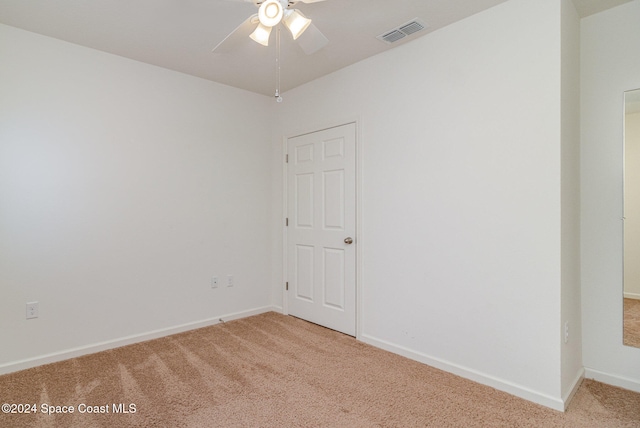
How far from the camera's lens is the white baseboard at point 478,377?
2.02 m

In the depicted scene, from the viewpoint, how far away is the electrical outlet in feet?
8.37

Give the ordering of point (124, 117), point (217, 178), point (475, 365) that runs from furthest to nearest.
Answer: point (217, 178), point (124, 117), point (475, 365)

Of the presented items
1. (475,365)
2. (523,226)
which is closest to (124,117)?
(523,226)

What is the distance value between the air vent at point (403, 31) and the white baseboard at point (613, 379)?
2.74 metres

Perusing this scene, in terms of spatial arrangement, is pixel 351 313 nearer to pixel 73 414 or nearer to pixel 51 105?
pixel 73 414

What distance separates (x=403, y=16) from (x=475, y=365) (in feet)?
8.18

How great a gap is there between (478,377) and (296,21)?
8.37 feet

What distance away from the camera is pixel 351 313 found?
10.4 ft

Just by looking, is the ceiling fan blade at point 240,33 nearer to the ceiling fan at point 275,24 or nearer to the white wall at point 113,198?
the ceiling fan at point 275,24

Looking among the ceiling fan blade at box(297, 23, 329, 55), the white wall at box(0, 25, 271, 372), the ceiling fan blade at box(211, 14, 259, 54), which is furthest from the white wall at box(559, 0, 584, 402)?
the white wall at box(0, 25, 271, 372)

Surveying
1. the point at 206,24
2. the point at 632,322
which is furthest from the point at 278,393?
the point at 206,24

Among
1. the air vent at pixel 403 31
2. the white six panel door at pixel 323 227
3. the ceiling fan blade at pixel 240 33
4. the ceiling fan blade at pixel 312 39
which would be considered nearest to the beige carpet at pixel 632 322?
the white six panel door at pixel 323 227

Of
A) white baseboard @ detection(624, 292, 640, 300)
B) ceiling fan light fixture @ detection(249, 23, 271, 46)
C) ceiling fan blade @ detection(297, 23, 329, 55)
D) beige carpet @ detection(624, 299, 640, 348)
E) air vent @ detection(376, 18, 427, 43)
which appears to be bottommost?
beige carpet @ detection(624, 299, 640, 348)

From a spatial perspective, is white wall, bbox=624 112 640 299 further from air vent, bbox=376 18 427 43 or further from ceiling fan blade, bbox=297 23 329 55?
ceiling fan blade, bbox=297 23 329 55
